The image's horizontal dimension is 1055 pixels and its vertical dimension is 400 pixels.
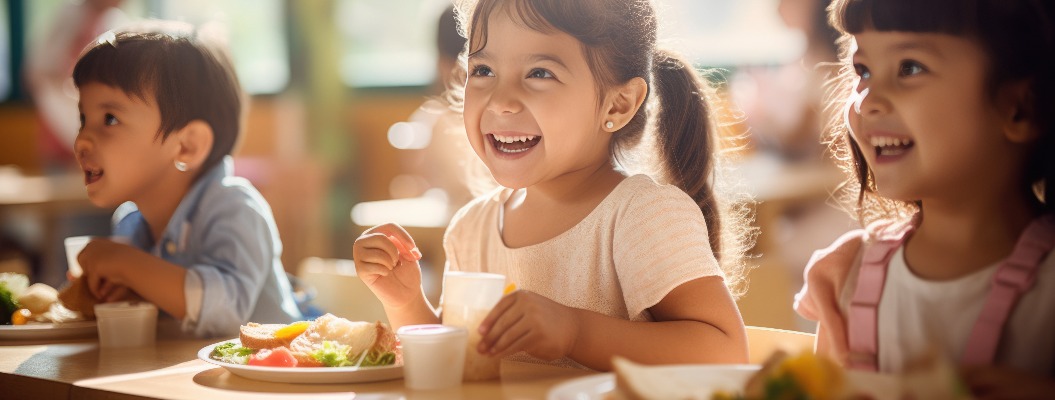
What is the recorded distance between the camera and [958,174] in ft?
3.87

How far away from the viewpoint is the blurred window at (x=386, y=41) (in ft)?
25.7

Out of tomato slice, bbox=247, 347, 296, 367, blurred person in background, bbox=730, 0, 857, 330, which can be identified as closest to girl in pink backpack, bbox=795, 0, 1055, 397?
tomato slice, bbox=247, 347, 296, 367

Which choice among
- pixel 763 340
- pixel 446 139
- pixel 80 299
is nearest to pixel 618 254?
pixel 763 340

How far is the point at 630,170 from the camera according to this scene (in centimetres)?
178

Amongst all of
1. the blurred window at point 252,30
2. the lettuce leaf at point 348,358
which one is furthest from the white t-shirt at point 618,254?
the blurred window at point 252,30

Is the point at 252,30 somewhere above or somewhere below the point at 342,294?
above

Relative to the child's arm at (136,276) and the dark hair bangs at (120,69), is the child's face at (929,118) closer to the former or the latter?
the child's arm at (136,276)

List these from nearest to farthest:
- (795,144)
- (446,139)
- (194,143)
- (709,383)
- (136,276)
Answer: (709,383) < (136,276) < (194,143) < (446,139) < (795,144)

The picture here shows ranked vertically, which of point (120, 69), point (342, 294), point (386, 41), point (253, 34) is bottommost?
point (342, 294)

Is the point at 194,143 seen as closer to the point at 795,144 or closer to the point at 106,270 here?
the point at 106,270

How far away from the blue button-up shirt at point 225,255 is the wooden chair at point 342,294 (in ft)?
0.52

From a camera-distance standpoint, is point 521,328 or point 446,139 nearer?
point 521,328

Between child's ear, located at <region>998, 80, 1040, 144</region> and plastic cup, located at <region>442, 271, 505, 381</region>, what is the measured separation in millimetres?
587

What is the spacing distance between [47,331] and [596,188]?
36.7 inches
